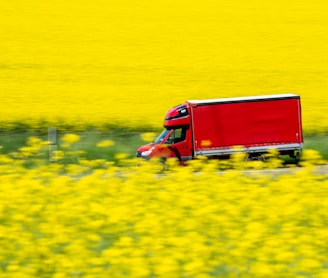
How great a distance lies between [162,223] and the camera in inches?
366

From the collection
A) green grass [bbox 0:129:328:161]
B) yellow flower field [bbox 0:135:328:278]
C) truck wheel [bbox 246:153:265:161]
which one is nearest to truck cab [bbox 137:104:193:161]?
green grass [bbox 0:129:328:161]

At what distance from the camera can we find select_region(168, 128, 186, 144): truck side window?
71.8 ft

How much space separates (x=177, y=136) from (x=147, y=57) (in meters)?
6.89

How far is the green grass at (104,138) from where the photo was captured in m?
21.3

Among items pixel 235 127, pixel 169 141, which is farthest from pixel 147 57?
pixel 169 141

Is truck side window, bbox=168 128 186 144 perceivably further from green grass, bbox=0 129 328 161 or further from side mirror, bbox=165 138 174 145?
green grass, bbox=0 129 328 161

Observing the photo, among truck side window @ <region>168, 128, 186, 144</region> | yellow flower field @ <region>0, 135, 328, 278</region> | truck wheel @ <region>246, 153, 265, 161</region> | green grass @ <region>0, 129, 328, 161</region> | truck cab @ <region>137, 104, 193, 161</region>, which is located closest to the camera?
yellow flower field @ <region>0, 135, 328, 278</region>

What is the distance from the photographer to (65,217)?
9.48 meters

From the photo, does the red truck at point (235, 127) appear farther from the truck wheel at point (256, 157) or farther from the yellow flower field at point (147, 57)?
the yellow flower field at point (147, 57)

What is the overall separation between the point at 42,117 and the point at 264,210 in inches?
589

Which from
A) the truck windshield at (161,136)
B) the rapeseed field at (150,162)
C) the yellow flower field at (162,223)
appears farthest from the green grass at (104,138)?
the yellow flower field at (162,223)

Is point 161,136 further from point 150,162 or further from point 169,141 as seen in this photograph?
point 150,162

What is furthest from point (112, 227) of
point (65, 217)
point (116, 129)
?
point (116, 129)

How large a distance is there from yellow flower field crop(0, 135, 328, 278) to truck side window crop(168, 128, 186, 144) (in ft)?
34.8
